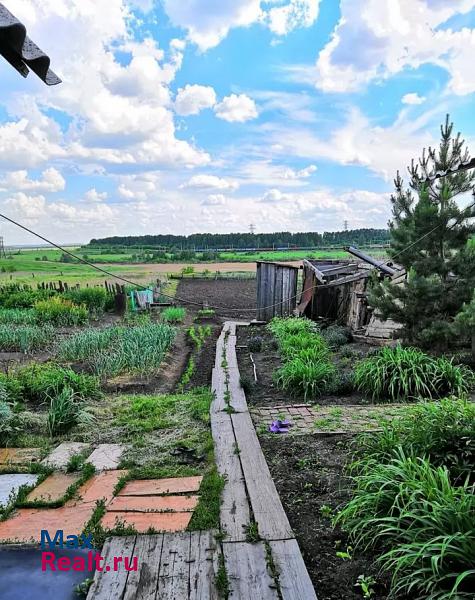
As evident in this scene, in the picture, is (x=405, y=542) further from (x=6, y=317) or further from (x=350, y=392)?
(x=6, y=317)

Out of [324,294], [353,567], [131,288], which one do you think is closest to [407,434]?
[353,567]

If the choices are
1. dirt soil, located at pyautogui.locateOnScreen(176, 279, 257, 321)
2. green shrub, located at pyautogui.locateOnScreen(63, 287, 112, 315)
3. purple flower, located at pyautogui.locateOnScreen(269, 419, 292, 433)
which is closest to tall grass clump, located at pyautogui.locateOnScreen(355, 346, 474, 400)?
purple flower, located at pyautogui.locateOnScreen(269, 419, 292, 433)

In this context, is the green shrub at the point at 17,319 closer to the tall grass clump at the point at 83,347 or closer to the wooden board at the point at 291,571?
the tall grass clump at the point at 83,347

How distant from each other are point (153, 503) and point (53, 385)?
2.81 m

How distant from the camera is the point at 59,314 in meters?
11.1

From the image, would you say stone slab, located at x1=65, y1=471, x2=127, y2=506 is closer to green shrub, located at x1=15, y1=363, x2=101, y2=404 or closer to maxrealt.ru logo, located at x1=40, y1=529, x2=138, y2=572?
maxrealt.ru logo, located at x1=40, y1=529, x2=138, y2=572

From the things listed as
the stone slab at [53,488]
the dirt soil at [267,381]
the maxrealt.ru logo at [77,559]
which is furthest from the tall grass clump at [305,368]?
the maxrealt.ru logo at [77,559]

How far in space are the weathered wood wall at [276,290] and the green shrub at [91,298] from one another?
4.62 metres

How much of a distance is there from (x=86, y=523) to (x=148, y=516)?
0.34 metres

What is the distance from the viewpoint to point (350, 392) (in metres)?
5.34

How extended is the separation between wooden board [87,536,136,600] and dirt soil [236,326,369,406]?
284 cm

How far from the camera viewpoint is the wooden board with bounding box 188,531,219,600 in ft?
6.15

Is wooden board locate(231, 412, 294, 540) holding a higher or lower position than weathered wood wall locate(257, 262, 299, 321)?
lower

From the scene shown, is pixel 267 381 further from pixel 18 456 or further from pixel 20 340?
pixel 20 340
